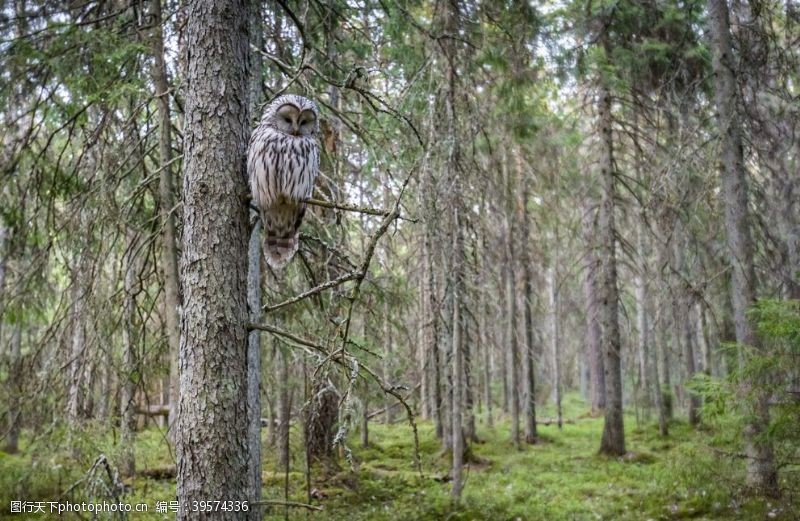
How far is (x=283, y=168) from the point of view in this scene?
3209mm

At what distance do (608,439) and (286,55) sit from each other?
1012 centimetres

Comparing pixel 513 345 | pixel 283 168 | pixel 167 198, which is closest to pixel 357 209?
pixel 283 168

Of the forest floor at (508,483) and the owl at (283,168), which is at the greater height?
the owl at (283,168)

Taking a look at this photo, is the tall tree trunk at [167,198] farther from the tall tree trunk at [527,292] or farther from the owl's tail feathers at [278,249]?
the tall tree trunk at [527,292]

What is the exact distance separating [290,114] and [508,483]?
8.98 meters

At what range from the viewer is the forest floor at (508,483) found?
7.00 meters

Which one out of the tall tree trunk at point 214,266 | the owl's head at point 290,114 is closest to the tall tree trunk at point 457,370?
the owl's head at point 290,114

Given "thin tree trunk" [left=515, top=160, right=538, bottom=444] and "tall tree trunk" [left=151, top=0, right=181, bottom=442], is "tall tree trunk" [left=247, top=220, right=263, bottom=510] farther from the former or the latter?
"thin tree trunk" [left=515, top=160, right=538, bottom=444]

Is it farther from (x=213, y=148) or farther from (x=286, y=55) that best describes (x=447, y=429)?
(x=213, y=148)

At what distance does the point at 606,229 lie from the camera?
12516 mm

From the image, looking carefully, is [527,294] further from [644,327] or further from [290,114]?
[290,114]

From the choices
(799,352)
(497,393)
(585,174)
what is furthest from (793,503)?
(497,393)

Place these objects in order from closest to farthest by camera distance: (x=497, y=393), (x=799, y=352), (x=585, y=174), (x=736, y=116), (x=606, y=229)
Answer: (x=799, y=352) < (x=736, y=116) < (x=606, y=229) < (x=585, y=174) < (x=497, y=393)

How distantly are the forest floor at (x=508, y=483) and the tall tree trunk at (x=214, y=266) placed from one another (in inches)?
106
